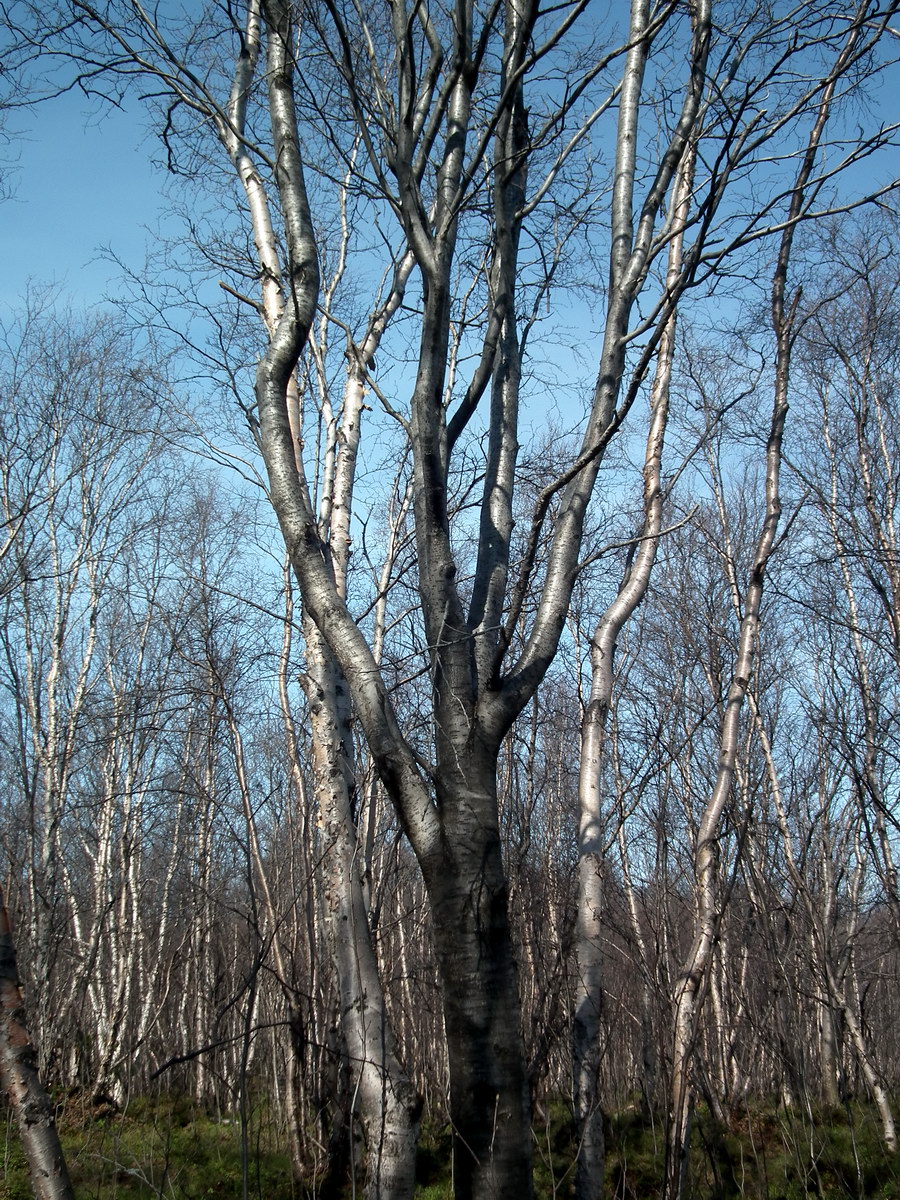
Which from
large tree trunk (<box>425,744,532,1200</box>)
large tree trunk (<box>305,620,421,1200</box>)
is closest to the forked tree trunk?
large tree trunk (<box>305,620,421,1200</box>)

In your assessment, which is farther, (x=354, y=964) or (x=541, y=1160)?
(x=541, y=1160)

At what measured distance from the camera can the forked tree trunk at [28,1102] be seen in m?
2.67

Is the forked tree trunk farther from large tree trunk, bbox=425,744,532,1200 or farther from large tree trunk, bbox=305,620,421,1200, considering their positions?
large tree trunk, bbox=425,744,532,1200

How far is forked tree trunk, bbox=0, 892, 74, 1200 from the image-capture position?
8.77 feet

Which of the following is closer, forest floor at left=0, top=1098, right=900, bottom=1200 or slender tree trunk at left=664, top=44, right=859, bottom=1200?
slender tree trunk at left=664, top=44, right=859, bottom=1200

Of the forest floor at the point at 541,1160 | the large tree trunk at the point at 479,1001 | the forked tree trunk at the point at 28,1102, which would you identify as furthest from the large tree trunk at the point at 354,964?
the forest floor at the point at 541,1160

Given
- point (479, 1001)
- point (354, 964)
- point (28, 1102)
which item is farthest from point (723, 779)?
point (28, 1102)

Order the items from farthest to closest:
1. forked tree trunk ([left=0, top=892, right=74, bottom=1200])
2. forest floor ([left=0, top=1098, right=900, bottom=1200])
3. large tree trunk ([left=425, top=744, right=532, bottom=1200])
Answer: forest floor ([left=0, top=1098, right=900, bottom=1200]) → forked tree trunk ([left=0, top=892, right=74, bottom=1200]) → large tree trunk ([left=425, top=744, right=532, bottom=1200])

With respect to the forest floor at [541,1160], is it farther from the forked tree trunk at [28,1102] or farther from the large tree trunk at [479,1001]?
the large tree trunk at [479,1001]

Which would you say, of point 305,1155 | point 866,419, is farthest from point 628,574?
point 866,419

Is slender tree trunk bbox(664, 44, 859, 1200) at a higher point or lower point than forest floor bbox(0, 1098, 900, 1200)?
higher

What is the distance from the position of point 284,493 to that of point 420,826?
116 cm

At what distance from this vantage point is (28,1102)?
270 centimetres

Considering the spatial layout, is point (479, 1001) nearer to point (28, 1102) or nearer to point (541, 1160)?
point (28, 1102)
